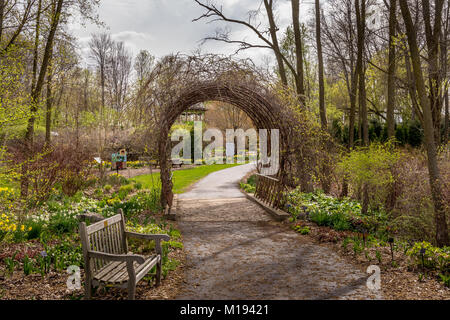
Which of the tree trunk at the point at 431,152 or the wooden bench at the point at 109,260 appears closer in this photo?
the wooden bench at the point at 109,260

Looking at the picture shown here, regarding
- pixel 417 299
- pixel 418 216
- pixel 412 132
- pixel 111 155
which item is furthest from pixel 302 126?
pixel 412 132

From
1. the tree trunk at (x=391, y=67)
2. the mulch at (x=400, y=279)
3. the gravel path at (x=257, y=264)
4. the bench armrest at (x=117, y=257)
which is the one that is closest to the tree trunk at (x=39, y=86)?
the gravel path at (x=257, y=264)

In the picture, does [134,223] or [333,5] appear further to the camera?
[333,5]

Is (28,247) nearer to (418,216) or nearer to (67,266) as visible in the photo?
(67,266)

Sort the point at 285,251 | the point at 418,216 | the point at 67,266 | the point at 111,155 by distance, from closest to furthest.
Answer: the point at 67,266
the point at 285,251
the point at 418,216
the point at 111,155

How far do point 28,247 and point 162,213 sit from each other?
11.8 feet

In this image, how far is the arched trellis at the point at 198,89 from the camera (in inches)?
318

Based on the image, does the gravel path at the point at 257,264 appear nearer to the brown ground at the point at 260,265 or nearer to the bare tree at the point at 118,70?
the brown ground at the point at 260,265

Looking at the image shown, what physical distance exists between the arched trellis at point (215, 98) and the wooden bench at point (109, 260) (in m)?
4.24

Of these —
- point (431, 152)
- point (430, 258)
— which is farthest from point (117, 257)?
point (431, 152)

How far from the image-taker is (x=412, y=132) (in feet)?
74.1

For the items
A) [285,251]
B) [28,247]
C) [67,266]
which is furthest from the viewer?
[285,251]

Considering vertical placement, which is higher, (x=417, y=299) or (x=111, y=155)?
(x=111, y=155)

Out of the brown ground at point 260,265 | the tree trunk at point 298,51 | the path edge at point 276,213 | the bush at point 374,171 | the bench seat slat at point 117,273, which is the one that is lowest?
the brown ground at point 260,265
